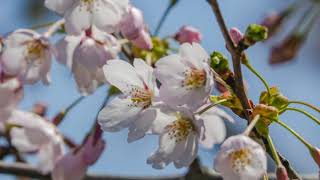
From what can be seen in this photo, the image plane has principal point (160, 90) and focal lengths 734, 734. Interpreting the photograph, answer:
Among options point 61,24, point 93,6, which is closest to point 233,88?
point 93,6

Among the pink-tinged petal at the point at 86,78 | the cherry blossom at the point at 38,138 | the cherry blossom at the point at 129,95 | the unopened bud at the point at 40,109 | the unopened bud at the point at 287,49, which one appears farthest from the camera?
the unopened bud at the point at 287,49

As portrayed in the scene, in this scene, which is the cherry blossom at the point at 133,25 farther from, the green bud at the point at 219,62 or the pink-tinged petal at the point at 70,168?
the green bud at the point at 219,62

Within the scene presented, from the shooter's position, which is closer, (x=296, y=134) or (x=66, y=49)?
(x=296, y=134)

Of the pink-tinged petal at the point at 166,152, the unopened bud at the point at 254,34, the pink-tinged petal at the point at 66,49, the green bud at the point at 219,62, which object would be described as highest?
the unopened bud at the point at 254,34

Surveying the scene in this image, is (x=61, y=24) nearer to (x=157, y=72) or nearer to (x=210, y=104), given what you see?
(x=157, y=72)

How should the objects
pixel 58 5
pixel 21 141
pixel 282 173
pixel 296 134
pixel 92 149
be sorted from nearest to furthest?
pixel 282 173
pixel 296 134
pixel 58 5
pixel 92 149
pixel 21 141

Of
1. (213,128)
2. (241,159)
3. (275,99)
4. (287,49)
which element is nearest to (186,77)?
(275,99)

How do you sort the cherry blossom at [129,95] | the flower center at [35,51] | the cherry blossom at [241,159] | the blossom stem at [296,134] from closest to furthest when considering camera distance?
the cherry blossom at [241,159], the blossom stem at [296,134], the cherry blossom at [129,95], the flower center at [35,51]

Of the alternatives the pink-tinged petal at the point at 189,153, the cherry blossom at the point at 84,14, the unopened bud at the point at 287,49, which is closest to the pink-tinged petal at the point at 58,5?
the cherry blossom at the point at 84,14

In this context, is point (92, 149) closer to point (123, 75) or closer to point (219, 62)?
point (123, 75)
